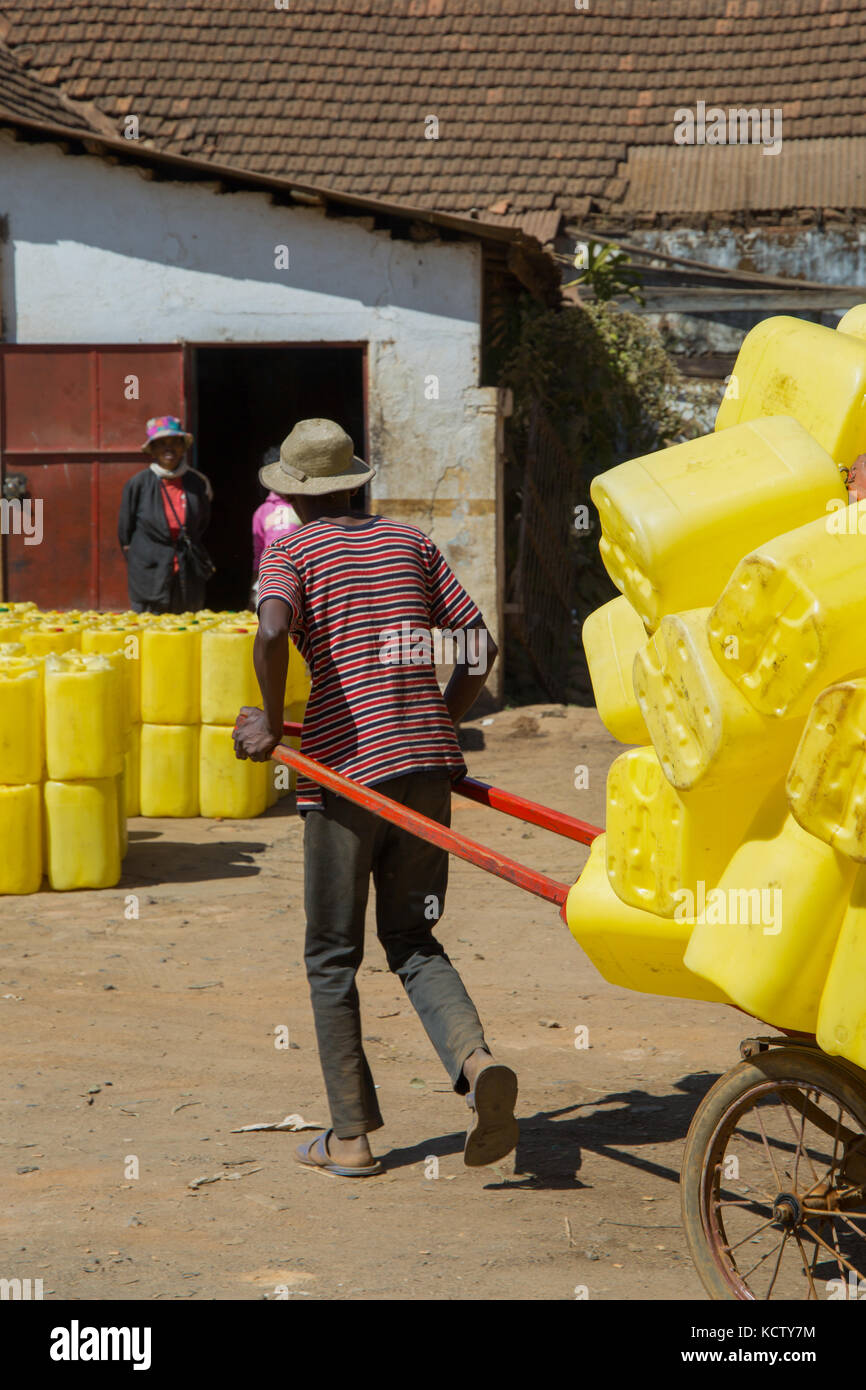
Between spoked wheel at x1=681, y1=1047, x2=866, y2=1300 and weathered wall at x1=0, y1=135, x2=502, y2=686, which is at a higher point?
weathered wall at x1=0, y1=135, x2=502, y2=686

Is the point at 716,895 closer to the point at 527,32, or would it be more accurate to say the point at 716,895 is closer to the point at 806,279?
the point at 806,279

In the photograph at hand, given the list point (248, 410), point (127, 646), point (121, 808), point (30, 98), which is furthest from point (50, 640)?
point (248, 410)

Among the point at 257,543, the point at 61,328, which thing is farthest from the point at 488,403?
the point at 61,328

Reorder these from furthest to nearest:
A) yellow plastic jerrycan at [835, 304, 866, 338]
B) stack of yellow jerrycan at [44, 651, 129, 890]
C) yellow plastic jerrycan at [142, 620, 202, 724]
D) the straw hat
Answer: yellow plastic jerrycan at [142, 620, 202, 724], stack of yellow jerrycan at [44, 651, 129, 890], the straw hat, yellow plastic jerrycan at [835, 304, 866, 338]

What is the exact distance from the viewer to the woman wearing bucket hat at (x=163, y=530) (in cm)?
1005

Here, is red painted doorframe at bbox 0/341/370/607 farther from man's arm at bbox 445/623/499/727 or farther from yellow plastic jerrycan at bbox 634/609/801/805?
yellow plastic jerrycan at bbox 634/609/801/805

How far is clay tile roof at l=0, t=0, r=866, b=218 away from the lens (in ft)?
54.3

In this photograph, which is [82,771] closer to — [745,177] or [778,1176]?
[778,1176]

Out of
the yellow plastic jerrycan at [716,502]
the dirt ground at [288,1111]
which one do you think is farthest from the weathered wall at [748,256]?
the yellow plastic jerrycan at [716,502]

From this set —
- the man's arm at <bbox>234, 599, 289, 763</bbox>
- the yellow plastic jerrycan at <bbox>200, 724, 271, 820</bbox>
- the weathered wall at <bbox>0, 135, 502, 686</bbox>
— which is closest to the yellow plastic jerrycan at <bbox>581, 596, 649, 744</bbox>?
the man's arm at <bbox>234, 599, 289, 763</bbox>

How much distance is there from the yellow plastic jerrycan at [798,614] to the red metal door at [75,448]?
355 inches

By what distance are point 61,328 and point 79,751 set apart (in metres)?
5.48

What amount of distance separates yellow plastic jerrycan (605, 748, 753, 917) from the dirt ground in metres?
0.99

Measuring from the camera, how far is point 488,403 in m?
11.0
